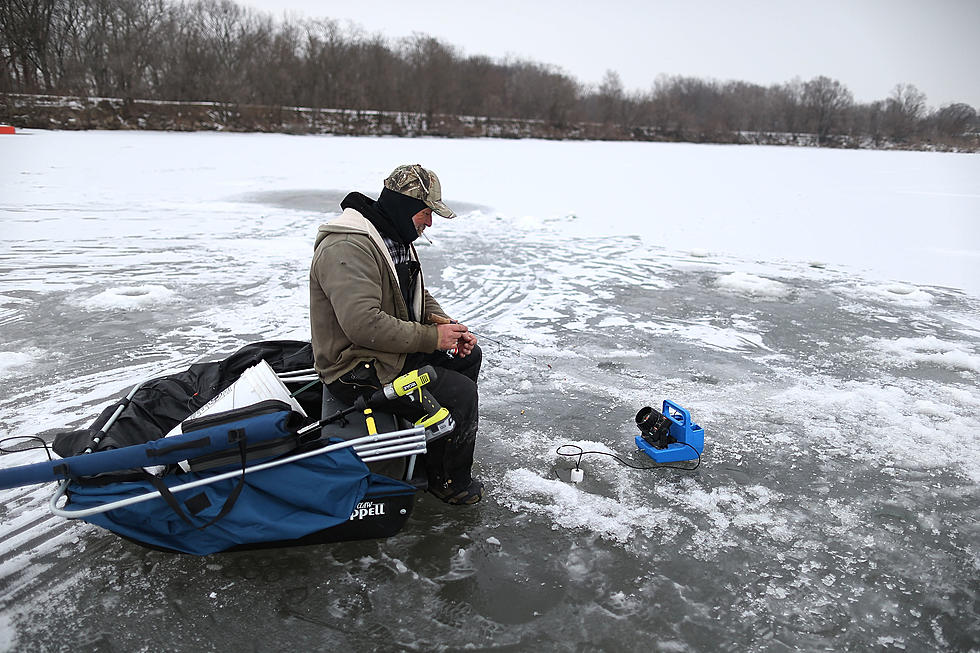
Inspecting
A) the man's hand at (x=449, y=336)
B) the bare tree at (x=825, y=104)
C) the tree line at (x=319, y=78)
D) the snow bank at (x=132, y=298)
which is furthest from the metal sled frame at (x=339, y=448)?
the bare tree at (x=825, y=104)

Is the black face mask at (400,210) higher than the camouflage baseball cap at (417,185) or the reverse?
the reverse

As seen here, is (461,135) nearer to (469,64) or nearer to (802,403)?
(469,64)

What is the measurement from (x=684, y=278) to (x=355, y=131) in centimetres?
3238

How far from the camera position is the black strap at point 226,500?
2.38 meters

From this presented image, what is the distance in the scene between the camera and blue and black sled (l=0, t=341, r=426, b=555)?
240cm

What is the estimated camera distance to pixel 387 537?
2877 mm

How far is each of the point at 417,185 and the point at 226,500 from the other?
1.58m

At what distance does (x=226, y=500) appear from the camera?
8.13 feet

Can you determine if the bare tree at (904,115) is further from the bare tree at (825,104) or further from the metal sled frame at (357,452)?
the metal sled frame at (357,452)

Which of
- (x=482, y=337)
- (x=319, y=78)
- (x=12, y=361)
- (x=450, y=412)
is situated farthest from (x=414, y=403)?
(x=319, y=78)

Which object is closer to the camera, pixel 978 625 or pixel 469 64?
pixel 978 625

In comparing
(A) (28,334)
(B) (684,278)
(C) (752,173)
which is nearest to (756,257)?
(B) (684,278)

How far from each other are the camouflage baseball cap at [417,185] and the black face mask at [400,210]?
0.08 ft

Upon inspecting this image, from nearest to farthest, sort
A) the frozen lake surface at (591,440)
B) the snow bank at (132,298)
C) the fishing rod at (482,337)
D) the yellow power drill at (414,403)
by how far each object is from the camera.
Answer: the frozen lake surface at (591,440) → the yellow power drill at (414,403) → the fishing rod at (482,337) → the snow bank at (132,298)
